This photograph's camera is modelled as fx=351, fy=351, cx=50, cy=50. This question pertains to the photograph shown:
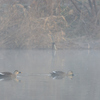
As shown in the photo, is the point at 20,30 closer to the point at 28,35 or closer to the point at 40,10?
the point at 28,35

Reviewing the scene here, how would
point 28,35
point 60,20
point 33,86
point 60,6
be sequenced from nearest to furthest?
1. point 33,86
2. point 28,35
3. point 60,20
4. point 60,6

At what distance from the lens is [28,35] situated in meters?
19.9

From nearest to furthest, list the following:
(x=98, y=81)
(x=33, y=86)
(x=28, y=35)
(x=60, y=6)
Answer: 1. (x=33, y=86)
2. (x=98, y=81)
3. (x=28, y=35)
4. (x=60, y=6)

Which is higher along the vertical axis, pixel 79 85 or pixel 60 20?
pixel 60 20

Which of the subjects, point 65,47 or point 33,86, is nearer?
point 33,86

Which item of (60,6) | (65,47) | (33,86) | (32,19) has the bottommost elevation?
(33,86)

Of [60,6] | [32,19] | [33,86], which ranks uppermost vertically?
[60,6]

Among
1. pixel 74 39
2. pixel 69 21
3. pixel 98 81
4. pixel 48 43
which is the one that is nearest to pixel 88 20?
pixel 69 21

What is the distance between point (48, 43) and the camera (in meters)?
20.0

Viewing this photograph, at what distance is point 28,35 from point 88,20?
18.1 feet

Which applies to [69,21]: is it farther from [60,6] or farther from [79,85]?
[79,85]

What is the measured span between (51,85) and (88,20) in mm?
16064

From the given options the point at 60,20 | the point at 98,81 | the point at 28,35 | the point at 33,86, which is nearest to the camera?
the point at 33,86

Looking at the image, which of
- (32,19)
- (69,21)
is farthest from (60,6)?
(32,19)
